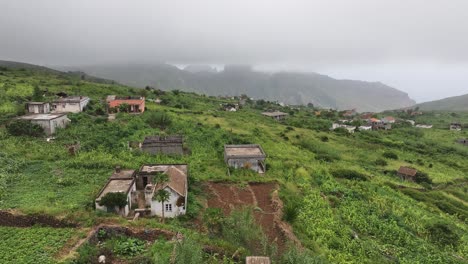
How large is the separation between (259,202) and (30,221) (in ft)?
58.5

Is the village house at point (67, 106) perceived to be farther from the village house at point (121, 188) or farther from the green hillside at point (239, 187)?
the village house at point (121, 188)

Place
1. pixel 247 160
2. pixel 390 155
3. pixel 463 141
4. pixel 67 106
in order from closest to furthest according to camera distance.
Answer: pixel 247 160 → pixel 67 106 → pixel 390 155 → pixel 463 141

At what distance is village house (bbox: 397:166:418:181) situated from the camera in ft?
172

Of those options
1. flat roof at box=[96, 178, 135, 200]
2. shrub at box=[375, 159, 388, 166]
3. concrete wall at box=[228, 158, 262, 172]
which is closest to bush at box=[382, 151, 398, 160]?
shrub at box=[375, 159, 388, 166]

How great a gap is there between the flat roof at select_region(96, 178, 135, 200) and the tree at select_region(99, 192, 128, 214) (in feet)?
2.63

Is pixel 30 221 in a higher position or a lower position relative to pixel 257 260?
lower


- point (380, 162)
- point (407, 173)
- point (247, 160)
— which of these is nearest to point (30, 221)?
point (247, 160)

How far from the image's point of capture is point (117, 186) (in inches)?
1078

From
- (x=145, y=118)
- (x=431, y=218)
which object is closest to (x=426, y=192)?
(x=431, y=218)

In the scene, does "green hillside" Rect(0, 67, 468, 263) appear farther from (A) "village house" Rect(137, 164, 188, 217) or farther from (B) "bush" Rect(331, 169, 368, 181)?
(A) "village house" Rect(137, 164, 188, 217)

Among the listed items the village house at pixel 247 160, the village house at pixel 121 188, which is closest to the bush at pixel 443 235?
the village house at pixel 247 160

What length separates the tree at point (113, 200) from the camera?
2430 centimetres

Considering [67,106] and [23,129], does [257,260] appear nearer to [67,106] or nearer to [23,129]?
[23,129]

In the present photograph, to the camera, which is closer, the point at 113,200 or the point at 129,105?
the point at 113,200
